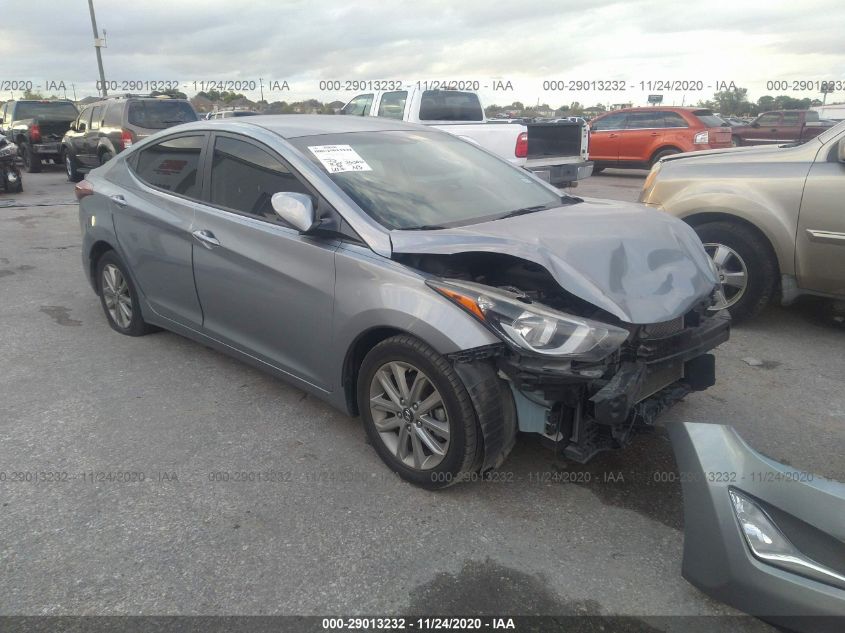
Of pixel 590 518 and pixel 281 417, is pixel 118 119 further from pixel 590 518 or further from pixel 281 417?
pixel 590 518

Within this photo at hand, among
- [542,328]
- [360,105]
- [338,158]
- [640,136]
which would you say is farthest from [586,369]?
[640,136]

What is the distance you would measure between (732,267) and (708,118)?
11626mm

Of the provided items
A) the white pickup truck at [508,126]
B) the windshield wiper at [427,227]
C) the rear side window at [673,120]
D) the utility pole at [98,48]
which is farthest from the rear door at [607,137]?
the utility pole at [98,48]

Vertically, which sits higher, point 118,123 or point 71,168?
point 118,123

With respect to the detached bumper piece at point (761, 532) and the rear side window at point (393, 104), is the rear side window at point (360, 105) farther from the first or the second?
the detached bumper piece at point (761, 532)

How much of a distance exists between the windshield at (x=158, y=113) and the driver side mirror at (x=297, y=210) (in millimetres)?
11606

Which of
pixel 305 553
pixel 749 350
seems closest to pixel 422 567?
pixel 305 553

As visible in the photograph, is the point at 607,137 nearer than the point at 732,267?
No

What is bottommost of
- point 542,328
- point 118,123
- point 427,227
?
point 542,328

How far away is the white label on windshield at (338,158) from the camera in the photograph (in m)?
3.38

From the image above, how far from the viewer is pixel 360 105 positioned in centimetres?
1145

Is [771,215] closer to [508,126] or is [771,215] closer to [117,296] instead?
[117,296]

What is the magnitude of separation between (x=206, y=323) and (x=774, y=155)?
4350 mm

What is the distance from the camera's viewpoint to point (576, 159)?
35.2ft
